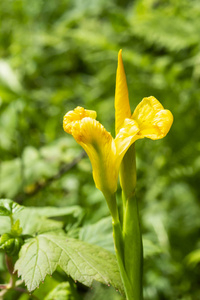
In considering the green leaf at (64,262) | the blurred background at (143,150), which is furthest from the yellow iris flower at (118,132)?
the blurred background at (143,150)

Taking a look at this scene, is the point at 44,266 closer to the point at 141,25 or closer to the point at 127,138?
the point at 127,138

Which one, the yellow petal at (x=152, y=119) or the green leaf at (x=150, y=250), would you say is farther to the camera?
the green leaf at (x=150, y=250)

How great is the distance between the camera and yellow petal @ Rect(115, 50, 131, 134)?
1.75 feet

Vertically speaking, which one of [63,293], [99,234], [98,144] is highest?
[98,144]

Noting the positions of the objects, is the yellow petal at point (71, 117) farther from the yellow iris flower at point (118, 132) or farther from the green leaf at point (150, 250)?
the green leaf at point (150, 250)

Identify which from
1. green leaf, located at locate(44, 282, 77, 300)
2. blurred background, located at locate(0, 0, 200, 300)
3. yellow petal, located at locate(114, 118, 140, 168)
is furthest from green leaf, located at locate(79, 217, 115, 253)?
yellow petal, located at locate(114, 118, 140, 168)

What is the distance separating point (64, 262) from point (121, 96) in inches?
11.5

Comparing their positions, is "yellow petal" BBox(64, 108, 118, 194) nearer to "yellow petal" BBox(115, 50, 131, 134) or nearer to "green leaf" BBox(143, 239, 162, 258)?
"yellow petal" BBox(115, 50, 131, 134)

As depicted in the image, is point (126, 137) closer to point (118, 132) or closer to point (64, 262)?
point (118, 132)

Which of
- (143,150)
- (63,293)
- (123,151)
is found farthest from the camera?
(143,150)

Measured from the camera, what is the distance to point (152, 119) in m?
0.54

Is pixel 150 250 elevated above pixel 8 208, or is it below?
below

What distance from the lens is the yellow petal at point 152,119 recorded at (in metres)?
0.52

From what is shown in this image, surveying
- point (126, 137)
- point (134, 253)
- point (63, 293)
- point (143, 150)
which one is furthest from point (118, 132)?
point (143, 150)
